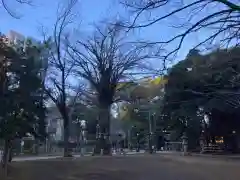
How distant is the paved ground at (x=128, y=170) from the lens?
17672 millimetres

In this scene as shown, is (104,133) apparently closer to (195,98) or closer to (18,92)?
(195,98)

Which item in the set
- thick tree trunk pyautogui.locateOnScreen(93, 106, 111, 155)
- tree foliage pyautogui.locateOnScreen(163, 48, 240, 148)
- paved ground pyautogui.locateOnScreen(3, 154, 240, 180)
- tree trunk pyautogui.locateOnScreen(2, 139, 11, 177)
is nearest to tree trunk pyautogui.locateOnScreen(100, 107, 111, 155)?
thick tree trunk pyautogui.locateOnScreen(93, 106, 111, 155)

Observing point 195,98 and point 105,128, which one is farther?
point 105,128

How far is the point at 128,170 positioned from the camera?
64.6 ft

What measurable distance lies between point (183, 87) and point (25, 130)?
14.7 m

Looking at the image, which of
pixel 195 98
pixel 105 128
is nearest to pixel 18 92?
pixel 105 128

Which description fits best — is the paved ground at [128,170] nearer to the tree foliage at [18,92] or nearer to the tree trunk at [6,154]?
the tree trunk at [6,154]

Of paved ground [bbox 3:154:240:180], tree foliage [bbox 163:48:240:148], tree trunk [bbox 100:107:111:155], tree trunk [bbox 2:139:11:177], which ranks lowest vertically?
paved ground [bbox 3:154:240:180]

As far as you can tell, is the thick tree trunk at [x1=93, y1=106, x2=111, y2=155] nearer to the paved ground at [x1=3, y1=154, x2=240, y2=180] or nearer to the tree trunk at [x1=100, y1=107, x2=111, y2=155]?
the tree trunk at [x1=100, y1=107, x2=111, y2=155]

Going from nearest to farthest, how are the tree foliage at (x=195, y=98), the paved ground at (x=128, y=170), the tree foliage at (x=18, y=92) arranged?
the paved ground at (x=128, y=170) < the tree foliage at (x=18, y=92) < the tree foliage at (x=195, y=98)

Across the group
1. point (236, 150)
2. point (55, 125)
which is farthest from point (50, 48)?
point (55, 125)

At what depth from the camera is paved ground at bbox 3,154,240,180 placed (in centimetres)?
1767

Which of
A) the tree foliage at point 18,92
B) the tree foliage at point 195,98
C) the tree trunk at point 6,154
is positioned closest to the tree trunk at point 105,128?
the tree foliage at point 195,98

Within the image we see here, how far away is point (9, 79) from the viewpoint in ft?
64.2
